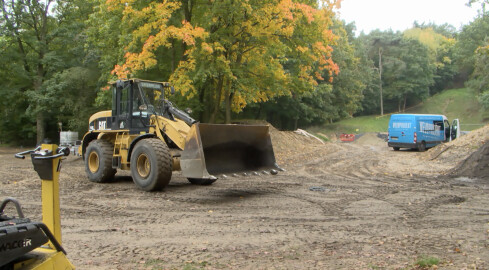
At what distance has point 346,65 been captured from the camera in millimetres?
44562

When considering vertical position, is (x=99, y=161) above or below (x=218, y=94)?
below

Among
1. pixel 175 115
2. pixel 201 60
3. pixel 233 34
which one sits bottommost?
pixel 175 115

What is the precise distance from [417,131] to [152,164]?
19.6 metres

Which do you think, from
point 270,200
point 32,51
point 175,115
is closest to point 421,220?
point 270,200

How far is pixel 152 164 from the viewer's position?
31.9 ft

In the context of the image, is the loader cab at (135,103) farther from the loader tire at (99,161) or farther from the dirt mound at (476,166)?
the dirt mound at (476,166)

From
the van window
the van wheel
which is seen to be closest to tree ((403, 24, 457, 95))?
the van window

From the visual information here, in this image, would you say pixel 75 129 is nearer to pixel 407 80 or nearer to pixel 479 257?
pixel 479 257

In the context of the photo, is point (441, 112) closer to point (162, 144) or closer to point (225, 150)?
point (225, 150)

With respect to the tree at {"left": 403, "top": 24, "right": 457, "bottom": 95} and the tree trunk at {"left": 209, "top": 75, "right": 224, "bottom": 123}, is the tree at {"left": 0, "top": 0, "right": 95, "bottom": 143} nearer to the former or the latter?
the tree trunk at {"left": 209, "top": 75, "right": 224, "bottom": 123}

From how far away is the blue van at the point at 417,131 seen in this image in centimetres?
2466

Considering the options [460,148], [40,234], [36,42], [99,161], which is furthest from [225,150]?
[36,42]

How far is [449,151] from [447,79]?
63.7 m

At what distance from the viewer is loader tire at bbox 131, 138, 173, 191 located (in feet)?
31.6
